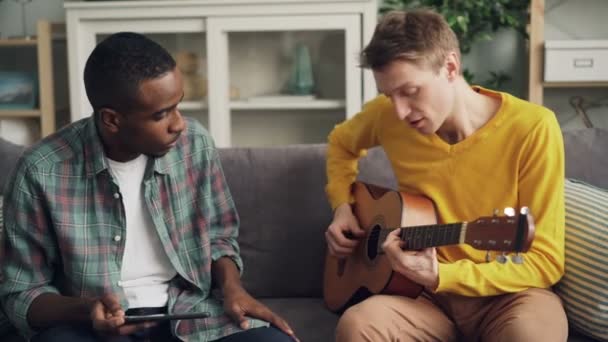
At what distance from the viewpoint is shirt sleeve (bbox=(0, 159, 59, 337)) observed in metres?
1.45

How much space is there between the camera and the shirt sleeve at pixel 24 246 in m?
1.45

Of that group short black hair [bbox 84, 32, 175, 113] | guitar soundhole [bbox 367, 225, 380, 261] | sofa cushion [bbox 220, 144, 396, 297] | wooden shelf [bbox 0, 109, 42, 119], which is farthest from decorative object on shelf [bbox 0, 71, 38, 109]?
guitar soundhole [bbox 367, 225, 380, 261]

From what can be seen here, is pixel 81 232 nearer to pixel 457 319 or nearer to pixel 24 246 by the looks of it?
pixel 24 246

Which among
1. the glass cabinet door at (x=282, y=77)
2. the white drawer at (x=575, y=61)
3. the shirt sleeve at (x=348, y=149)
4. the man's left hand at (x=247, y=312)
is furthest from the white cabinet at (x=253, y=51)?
the man's left hand at (x=247, y=312)

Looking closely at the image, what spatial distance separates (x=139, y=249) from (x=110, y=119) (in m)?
0.26

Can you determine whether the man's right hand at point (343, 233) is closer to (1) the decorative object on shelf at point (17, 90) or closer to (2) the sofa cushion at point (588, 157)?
(2) the sofa cushion at point (588, 157)

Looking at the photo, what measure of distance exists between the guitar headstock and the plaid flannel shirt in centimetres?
45

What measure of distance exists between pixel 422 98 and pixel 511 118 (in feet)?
0.60

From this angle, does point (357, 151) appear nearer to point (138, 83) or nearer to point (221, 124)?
point (138, 83)

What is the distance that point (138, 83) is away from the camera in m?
1.40

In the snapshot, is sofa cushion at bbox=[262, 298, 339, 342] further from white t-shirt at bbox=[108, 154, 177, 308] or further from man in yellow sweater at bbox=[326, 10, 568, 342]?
white t-shirt at bbox=[108, 154, 177, 308]

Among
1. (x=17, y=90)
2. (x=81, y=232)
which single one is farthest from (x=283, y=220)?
(x=17, y=90)

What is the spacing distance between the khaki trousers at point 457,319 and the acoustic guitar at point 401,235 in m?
0.05

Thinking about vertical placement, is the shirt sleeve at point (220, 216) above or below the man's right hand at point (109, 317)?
above
